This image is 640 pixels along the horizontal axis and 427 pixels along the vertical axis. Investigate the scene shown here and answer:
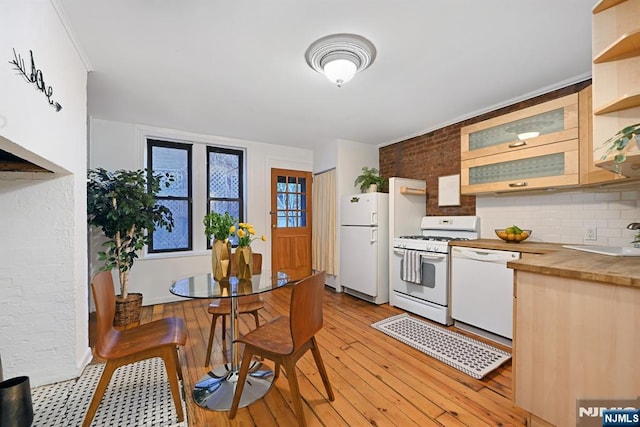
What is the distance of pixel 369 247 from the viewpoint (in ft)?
12.3

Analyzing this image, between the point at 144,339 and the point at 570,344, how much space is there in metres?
2.32

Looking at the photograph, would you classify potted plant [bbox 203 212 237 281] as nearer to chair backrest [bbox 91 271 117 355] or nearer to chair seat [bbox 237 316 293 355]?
chair seat [bbox 237 316 293 355]

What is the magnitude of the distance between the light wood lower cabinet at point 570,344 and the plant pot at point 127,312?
3.51 meters

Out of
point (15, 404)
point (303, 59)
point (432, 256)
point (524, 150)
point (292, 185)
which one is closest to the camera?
point (15, 404)

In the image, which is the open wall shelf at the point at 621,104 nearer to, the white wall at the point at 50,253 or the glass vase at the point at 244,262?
the glass vase at the point at 244,262

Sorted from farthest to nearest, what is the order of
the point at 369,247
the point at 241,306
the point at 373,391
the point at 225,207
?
the point at 225,207, the point at 369,247, the point at 241,306, the point at 373,391

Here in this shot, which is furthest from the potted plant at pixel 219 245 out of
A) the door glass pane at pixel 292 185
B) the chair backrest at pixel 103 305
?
the door glass pane at pixel 292 185

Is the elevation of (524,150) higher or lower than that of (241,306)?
higher

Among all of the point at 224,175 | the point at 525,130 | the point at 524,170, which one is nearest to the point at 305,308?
the point at 524,170

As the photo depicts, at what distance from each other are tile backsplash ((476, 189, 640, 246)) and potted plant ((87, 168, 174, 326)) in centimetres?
394

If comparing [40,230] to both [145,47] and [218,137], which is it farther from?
[218,137]

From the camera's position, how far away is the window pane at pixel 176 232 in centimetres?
382

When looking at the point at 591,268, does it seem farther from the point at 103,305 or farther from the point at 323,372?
the point at 103,305

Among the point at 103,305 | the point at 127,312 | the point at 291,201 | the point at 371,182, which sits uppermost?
the point at 371,182
